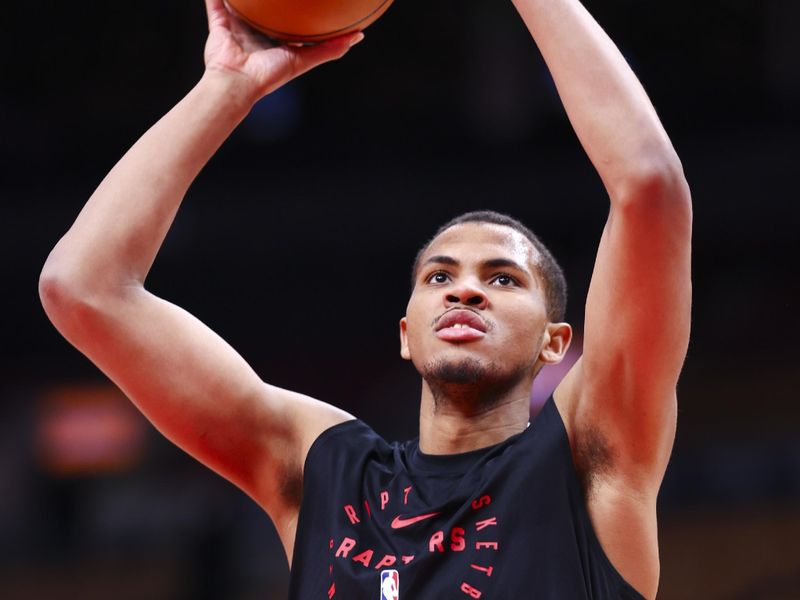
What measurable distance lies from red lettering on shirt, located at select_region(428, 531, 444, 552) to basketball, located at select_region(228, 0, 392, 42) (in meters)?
1.40

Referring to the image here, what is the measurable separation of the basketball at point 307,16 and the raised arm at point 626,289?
1.87ft

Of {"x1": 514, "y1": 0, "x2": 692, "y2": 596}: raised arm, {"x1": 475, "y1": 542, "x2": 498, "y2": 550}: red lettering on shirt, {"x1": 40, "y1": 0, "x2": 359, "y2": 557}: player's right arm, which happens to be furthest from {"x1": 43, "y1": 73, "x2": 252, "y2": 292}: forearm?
{"x1": 475, "y1": 542, "x2": 498, "y2": 550}: red lettering on shirt

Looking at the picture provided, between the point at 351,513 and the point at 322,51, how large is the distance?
1.29m

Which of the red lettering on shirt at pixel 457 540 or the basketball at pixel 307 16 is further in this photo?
the basketball at pixel 307 16

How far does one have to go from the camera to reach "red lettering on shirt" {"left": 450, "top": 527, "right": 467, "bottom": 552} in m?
2.89

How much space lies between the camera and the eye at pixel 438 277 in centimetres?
339

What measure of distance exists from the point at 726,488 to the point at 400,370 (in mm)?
3457

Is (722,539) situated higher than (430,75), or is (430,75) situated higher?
(430,75)

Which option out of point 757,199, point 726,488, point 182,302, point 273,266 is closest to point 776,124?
point 757,199

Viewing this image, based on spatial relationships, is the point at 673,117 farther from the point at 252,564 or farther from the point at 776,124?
the point at 252,564

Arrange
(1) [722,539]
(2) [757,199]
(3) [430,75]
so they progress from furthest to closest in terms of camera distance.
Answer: (3) [430,75]
(2) [757,199]
(1) [722,539]

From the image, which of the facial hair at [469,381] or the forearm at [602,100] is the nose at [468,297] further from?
the forearm at [602,100]

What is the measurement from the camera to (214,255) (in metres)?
11.9

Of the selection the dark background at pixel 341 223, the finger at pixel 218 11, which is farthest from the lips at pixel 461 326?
the dark background at pixel 341 223
